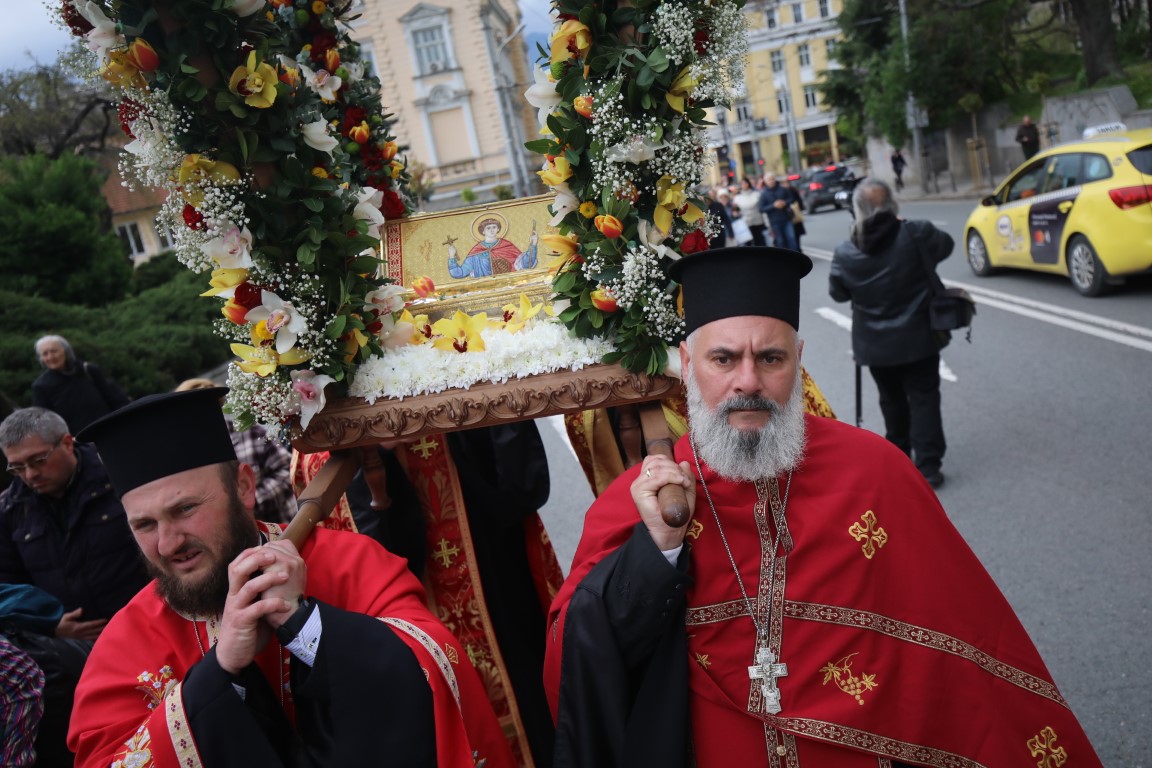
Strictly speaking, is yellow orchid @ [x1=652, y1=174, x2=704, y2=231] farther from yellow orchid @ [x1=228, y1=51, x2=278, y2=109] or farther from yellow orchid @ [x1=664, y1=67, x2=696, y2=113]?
yellow orchid @ [x1=228, y1=51, x2=278, y2=109]

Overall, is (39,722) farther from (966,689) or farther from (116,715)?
(966,689)

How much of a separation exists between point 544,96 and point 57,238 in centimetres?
1827

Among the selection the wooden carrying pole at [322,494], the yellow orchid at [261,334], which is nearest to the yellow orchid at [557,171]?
the yellow orchid at [261,334]

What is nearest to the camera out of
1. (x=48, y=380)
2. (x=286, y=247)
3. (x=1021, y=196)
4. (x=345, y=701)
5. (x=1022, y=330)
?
(x=345, y=701)

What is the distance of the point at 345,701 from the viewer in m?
2.25

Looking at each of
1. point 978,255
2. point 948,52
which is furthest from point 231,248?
point 948,52

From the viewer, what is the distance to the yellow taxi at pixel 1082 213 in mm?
10305

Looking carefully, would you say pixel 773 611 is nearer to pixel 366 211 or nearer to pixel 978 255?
pixel 366 211

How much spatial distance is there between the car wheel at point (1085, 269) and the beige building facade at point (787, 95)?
2034 inches

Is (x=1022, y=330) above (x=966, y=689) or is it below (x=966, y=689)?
below

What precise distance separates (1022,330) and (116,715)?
1019 centimetres

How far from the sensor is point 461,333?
3332 mm

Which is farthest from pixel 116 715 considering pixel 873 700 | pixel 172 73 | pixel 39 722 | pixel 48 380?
pixel 48 380

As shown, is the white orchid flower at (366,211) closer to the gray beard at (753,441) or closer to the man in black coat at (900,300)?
the gray beard at (753,441)
